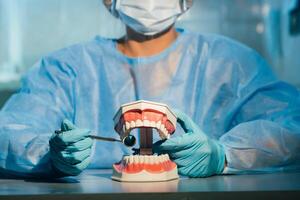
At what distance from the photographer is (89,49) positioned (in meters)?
1.92

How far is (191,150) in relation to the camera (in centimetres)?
140

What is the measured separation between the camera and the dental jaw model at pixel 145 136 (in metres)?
1.33

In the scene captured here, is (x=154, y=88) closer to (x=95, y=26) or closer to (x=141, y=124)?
(x=141, y=124)

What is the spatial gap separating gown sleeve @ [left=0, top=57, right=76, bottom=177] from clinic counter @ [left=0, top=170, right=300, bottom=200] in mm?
60

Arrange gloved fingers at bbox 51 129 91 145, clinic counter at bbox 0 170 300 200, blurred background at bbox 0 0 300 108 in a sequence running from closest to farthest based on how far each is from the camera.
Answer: clinic counter at bbox 0 170 300 200, gloved fingers at bbox 51 129 91 145, blurred background at bbox 0 0 300 108

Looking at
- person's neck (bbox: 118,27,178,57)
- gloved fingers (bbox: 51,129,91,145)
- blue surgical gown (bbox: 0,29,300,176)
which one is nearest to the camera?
gloved fingers (bbox: 51,129,91,145)

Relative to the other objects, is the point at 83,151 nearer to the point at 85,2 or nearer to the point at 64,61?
the point at 64,61

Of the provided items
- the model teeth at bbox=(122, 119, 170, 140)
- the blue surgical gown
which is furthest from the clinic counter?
the blue surgical gown

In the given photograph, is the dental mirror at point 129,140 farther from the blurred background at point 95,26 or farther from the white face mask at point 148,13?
the blurred background at point 95,26

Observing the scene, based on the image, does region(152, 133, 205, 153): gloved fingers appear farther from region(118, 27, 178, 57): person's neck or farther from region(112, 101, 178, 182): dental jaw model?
region(118, 27, 178, 57): person's neck

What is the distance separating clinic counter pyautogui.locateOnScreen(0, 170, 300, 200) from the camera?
3.64 feet

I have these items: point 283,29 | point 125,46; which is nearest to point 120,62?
point 125,46

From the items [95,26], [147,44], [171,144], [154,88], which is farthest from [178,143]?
[95,26]

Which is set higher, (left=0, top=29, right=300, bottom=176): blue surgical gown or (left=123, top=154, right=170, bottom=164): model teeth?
(left=0, top=29, right=300, bottom=176): blue surgical gown
